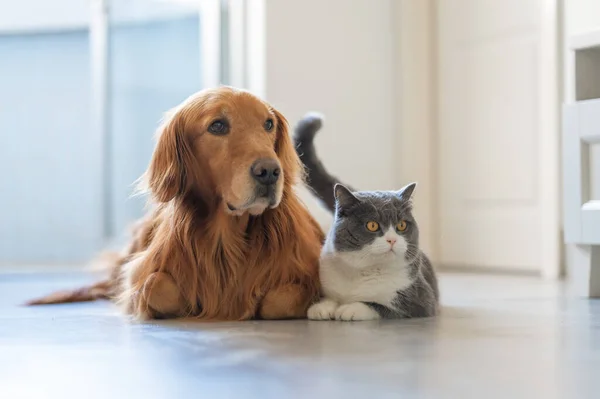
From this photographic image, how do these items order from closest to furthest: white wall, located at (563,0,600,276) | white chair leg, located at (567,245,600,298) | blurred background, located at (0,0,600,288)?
white chair leg, located at (567,245,600,298)
white wall, located at (563,0,600,276)
blurred background, located at (0,0,600,288)

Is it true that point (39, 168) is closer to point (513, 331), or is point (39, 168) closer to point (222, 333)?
point (222, 333)

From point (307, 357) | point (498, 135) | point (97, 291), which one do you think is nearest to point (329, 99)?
point (498, 135)

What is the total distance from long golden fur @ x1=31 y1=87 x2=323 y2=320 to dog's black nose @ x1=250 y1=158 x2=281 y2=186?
8 centimetres

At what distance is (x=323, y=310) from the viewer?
62.1 inches

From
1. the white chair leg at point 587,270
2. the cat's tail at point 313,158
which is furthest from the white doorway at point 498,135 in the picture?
the cat's tail at point 313,158

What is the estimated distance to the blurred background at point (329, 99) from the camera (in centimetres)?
316

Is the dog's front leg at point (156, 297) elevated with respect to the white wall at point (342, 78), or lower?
lower

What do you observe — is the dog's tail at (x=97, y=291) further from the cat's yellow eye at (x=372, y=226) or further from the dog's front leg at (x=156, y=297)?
the cat's yellow eye at (x=372, y=226)

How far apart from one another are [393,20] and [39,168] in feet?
6.61

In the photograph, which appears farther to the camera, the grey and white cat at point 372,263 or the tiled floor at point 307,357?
the grey and white cat at point 372,263

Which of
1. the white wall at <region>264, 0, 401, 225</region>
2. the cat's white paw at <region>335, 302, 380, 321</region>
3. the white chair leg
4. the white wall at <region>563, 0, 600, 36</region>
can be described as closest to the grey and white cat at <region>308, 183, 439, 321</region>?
the cat's white paw at <region>335, 302, 380, 321</region>

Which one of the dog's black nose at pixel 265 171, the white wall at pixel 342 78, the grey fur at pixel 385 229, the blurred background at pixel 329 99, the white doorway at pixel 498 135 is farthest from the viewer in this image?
the white wall at pixel 342 78

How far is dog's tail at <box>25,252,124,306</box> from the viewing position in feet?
6.93

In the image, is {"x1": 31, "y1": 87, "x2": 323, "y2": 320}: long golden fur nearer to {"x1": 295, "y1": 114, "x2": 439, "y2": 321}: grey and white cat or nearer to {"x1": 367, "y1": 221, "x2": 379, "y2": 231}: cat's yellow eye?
{"x1": 295, "y1": 114, "x2": 439, "y2": 321}: grey and white cat
